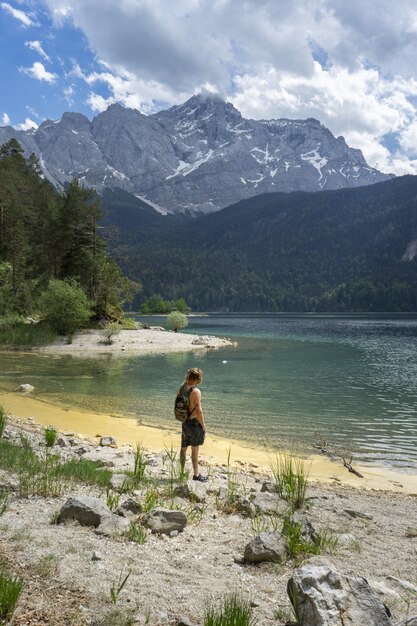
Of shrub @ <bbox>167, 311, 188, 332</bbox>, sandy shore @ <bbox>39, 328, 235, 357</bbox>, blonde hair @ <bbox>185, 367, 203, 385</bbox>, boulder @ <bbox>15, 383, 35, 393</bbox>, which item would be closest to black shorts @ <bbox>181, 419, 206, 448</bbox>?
blonde hair @ <bbox>185, 367, 203, 385</bbox>

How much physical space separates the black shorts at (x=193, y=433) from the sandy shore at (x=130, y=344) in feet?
128

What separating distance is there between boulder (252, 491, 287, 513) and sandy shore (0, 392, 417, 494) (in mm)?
4470

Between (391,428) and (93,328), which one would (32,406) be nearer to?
(391,428)

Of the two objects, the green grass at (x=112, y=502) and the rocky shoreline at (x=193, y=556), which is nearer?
the rocky shoreline at (x=193, y=556)

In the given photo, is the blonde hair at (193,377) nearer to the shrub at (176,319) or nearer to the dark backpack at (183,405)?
the dark backpack at (183,405)

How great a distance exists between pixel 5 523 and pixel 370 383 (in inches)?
1180

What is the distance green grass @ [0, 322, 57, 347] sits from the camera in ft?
163

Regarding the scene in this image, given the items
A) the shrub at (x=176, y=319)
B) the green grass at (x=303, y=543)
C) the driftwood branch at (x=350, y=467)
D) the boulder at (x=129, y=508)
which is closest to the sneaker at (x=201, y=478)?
the boulder at (x=129, y=508)

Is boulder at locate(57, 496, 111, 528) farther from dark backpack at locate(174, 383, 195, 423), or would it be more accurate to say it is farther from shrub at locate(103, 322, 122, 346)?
shrub at locate(103, 322, 122, 346)

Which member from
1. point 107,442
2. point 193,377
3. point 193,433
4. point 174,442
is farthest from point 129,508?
point 174,442

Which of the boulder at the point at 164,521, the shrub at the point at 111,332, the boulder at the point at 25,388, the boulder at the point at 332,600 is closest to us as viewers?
the boulder at the point at 332,600

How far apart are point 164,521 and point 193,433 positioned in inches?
157

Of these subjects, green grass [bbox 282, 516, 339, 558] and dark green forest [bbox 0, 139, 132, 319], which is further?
dark green forest [bbox 0, 139, 132, 319]

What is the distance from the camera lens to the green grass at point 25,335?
49.7 metres
